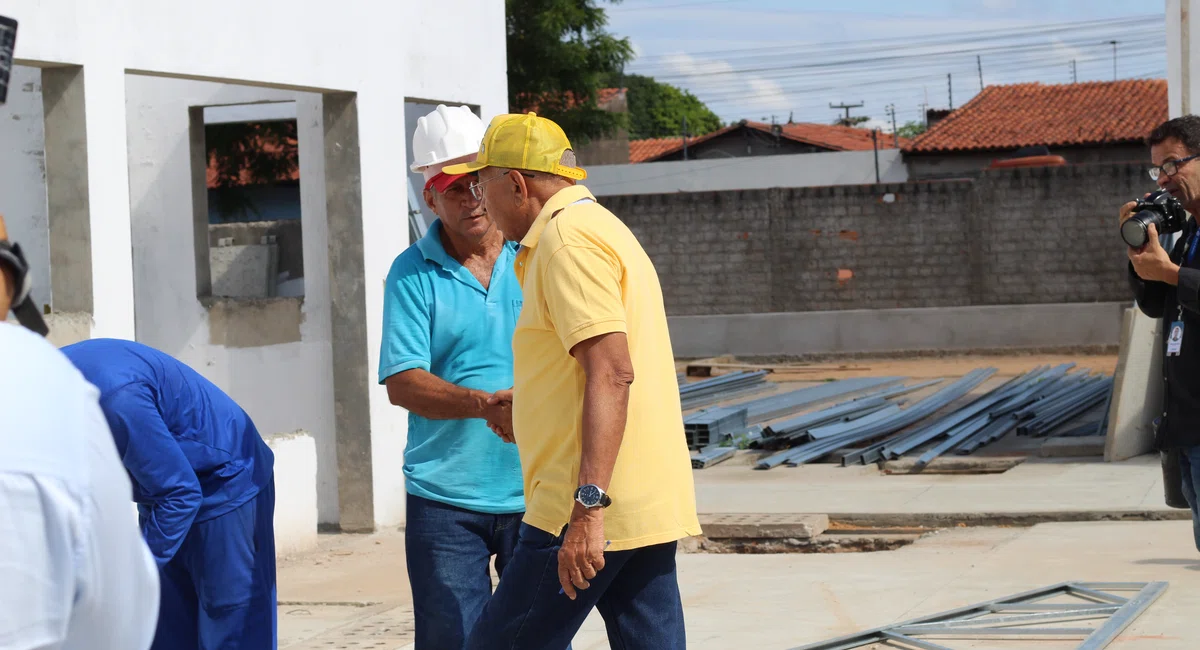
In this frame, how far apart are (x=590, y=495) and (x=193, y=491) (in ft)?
3.04

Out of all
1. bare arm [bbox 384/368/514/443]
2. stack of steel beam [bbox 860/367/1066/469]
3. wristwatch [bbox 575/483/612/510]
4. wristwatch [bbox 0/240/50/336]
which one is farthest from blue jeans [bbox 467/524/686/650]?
stack of steel beam [bbox 860/367/1066/469]

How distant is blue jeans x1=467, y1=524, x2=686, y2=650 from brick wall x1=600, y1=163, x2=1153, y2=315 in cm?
2243

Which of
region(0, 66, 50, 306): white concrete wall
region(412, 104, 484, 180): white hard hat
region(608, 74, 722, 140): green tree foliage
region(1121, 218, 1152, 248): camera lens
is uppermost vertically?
region(608, 74, 722, 140): green tree foliage

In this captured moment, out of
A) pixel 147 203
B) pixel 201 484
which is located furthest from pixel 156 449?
pixel 147 203

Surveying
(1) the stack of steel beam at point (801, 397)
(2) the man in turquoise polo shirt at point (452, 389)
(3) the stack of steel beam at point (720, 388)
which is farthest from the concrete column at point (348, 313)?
(3) the stack of steel beam at point (720, 388)

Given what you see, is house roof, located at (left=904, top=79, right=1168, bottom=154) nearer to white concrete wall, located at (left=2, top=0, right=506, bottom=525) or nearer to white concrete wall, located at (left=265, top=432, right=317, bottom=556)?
white concrete wall, located at (left=2, top=0, right=506, bottom=525)

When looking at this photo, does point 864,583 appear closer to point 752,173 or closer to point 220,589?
point 220,589

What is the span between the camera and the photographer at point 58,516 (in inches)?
55.4

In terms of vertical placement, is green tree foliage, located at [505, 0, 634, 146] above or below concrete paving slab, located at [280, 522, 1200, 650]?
above

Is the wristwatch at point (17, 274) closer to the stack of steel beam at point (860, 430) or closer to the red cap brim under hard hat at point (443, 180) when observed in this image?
the red cap brim under hard hat at point (443, 180)

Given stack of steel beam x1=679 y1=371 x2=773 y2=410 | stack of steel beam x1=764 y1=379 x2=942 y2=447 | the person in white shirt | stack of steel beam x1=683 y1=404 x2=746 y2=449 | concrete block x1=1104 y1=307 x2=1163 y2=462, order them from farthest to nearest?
stack of steel beam x1=679 y1=371 x2=773 y2=410 < stack of steel beam x1=683 y1=404 x2=746 y2=449 < stack of steel beam x1=764 y1=379 x2=942 y2=447 < concrete block x1=1104 y1=307 x2=1163 y2=462 < the person in white shirt

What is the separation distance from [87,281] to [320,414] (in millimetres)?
2348

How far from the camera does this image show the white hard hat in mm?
3760

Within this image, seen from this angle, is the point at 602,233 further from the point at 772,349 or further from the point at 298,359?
the point at 772,349
